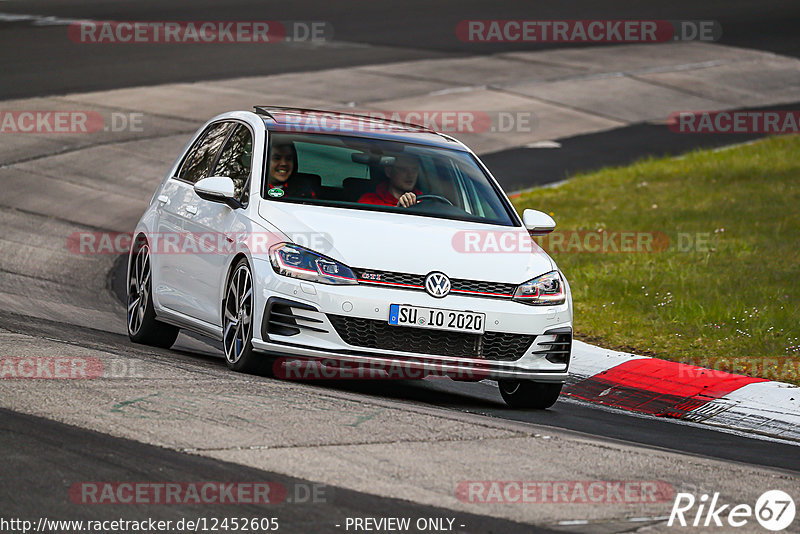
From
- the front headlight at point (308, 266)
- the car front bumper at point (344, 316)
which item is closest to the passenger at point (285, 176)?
the front headlight at point (308, 266)

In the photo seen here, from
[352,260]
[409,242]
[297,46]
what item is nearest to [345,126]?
[409,242]

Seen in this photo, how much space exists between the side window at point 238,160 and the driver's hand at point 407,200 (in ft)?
3.27

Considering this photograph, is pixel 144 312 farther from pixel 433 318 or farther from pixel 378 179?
pixel 433 318

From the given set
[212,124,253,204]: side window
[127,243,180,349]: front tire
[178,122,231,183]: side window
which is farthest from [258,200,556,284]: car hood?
[127,243,180,349]: front tire

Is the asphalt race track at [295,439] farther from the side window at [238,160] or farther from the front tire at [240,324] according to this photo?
the side window at [238,160]

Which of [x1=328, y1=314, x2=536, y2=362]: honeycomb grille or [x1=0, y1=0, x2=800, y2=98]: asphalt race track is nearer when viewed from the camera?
[x1=328, y1=314, x2=536, y2=362]: honeycomb grille

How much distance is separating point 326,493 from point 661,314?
20.7 ft

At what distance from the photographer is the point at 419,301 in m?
7.88

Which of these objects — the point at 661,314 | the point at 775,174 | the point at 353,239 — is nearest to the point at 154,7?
the point at 775,174

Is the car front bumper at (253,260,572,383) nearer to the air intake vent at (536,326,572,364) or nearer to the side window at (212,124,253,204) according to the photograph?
the air intake vent at (536,326,572,364)

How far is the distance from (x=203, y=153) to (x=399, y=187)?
5.48 feet

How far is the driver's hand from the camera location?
894 cm

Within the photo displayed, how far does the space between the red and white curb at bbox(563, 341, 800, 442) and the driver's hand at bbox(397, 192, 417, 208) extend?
1795 millimetres

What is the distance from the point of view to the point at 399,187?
9039 millimetres
